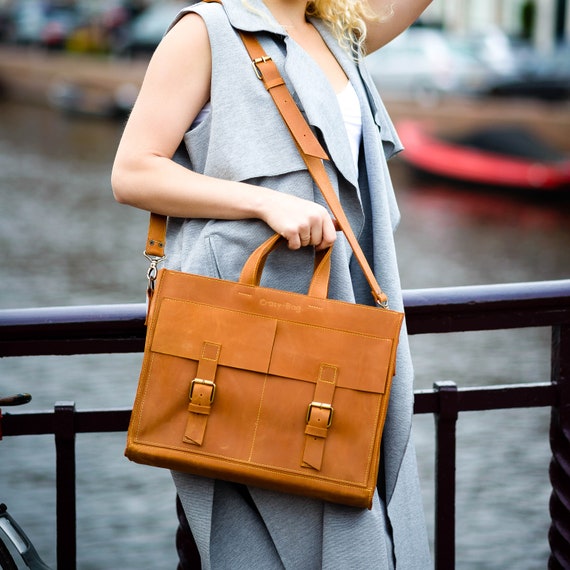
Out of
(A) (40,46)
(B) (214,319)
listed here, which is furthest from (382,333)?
(A) (40,46)

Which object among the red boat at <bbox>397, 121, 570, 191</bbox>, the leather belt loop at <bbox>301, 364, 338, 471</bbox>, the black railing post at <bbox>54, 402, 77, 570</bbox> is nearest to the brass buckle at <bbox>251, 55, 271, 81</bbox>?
the leather belt loop at <bbox>301, 364, 338, 471</bbox>

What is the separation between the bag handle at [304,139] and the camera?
63.0 inches

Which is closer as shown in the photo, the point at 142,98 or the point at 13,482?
the point at 142,98

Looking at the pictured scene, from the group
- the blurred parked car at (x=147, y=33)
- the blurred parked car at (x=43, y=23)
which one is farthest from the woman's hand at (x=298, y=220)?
the blurred parked car at (x=43, y=23)

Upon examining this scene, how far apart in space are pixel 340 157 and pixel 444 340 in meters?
6.78

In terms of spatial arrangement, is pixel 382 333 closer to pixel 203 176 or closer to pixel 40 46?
pixel 203 176

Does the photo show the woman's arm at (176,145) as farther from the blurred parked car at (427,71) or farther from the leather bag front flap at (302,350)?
the blurred parked car at (427,71)

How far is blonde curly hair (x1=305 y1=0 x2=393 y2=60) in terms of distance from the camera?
1.81 metres

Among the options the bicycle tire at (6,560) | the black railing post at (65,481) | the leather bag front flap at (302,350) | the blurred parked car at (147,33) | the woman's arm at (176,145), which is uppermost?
the blurred parked car at (147,33)

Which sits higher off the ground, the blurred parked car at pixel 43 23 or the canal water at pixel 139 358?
the blurred parked car at pixel 43 23

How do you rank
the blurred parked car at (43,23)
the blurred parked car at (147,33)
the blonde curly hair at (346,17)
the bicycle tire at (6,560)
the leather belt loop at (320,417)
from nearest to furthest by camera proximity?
the leather belt loop at (320,417), the bicycle tire at (6,560), the blonde curly hair at (346,17), the blurred parked car at (147,33), the blurred parked car at (43,23)

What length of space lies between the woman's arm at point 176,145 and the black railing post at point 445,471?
596mm

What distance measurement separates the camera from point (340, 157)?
→ 1.65m

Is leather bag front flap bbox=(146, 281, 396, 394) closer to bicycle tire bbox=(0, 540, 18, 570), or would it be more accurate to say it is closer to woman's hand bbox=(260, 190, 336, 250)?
woman's hand bbox=(260, 190, 336, 250)
